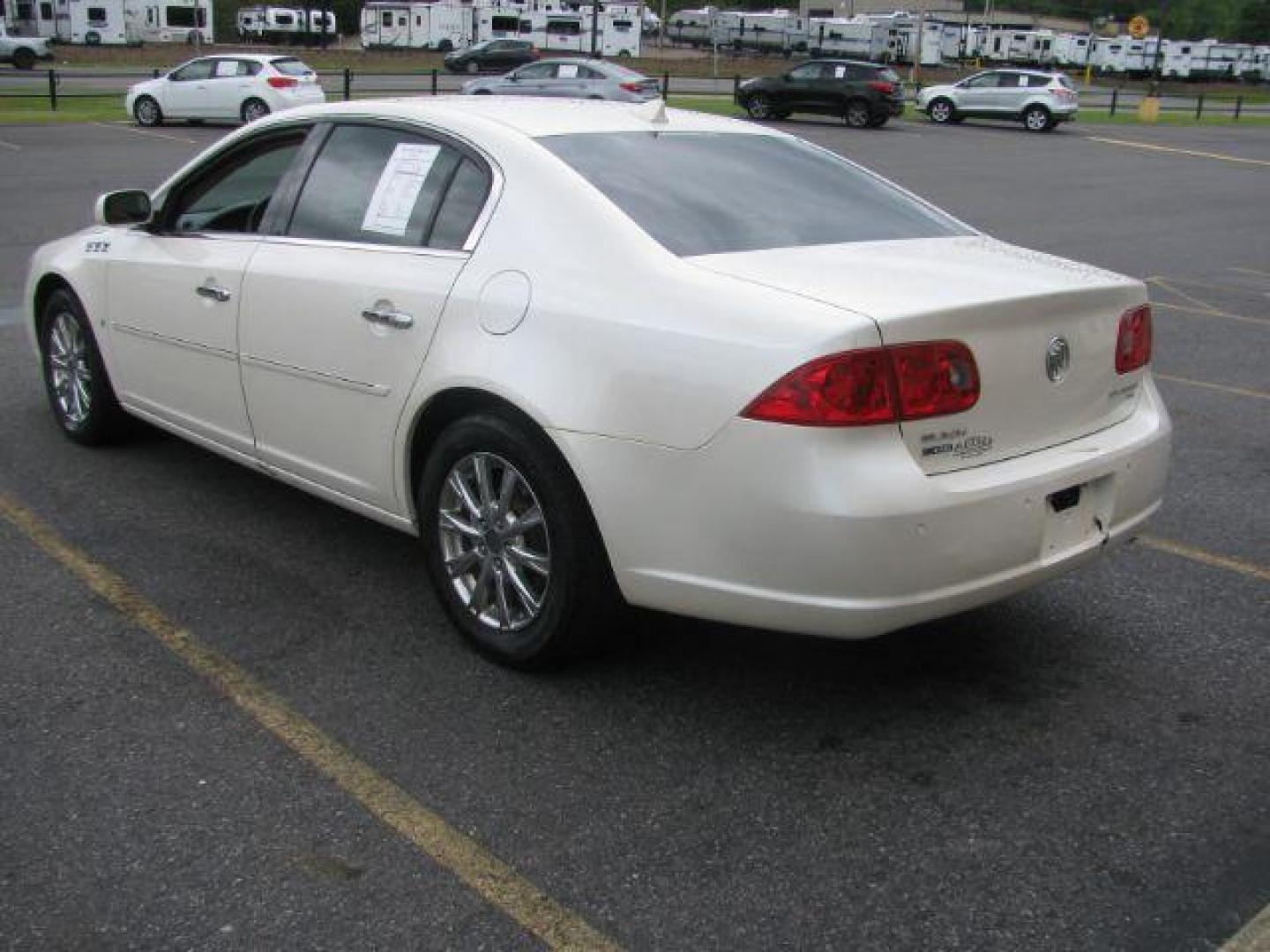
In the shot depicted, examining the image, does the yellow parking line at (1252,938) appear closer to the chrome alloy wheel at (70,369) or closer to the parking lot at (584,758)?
the parking lot at (584,758)

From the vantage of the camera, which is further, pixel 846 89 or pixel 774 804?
pixel 846 89

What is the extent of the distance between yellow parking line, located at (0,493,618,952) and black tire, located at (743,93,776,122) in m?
33.1

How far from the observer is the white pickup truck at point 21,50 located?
165 feet

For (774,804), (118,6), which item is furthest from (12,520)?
(118,6)

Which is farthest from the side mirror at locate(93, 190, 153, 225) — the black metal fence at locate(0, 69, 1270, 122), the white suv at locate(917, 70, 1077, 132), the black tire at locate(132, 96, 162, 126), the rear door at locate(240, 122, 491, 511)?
the white suv at locate(917, 70, 1077, 132)

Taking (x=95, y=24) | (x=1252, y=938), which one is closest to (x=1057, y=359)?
(x=1252, y=938)

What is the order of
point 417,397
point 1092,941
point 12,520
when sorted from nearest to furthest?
1. point 1092,941
2. point 417,397
3. point 12,520

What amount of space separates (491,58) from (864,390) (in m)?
50.4

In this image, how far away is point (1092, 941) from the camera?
2.82 meters

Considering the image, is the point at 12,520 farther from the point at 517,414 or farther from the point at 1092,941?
the point at 1092,941

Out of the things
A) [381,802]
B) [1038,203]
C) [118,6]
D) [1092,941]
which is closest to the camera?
[1092,941]

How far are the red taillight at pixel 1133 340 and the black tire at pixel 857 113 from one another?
1276 inches

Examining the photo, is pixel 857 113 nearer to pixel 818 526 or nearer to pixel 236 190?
pixel 236 190

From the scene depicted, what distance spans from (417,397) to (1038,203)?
1688 centimetres
